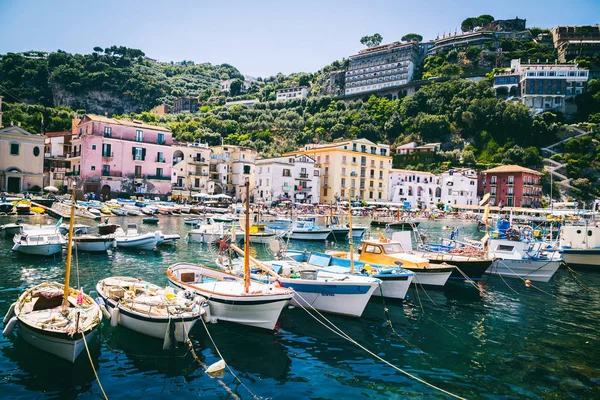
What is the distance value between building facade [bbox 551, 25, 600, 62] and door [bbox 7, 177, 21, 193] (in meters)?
135

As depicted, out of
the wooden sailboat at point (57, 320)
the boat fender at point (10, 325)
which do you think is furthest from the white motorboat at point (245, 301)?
the boat fender at point (10, 325)

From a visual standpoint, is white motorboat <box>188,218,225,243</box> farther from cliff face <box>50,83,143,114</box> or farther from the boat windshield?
cliff face <box>50,83,143,114</box>

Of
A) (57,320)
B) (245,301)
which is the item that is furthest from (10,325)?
(245,301)

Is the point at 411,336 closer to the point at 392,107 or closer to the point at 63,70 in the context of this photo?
the point at 392,107

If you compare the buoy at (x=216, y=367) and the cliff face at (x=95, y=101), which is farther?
the cliff face at (x=95, y=101)

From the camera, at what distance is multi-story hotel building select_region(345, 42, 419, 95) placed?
5182 inches

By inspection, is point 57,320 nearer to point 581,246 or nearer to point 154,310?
point 154,310

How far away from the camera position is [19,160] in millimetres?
53281

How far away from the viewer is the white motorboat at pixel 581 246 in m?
28.1

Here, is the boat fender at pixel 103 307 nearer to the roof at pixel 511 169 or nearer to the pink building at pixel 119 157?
the pink building at pixel 119 157

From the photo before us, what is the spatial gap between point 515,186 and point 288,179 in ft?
153

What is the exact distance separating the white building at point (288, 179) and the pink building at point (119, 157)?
1806 centimetres

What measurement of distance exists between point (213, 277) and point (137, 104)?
14568cm

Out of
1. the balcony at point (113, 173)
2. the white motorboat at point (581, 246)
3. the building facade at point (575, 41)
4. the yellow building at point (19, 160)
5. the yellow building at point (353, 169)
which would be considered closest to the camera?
the white motorboat at point (581, 246)
